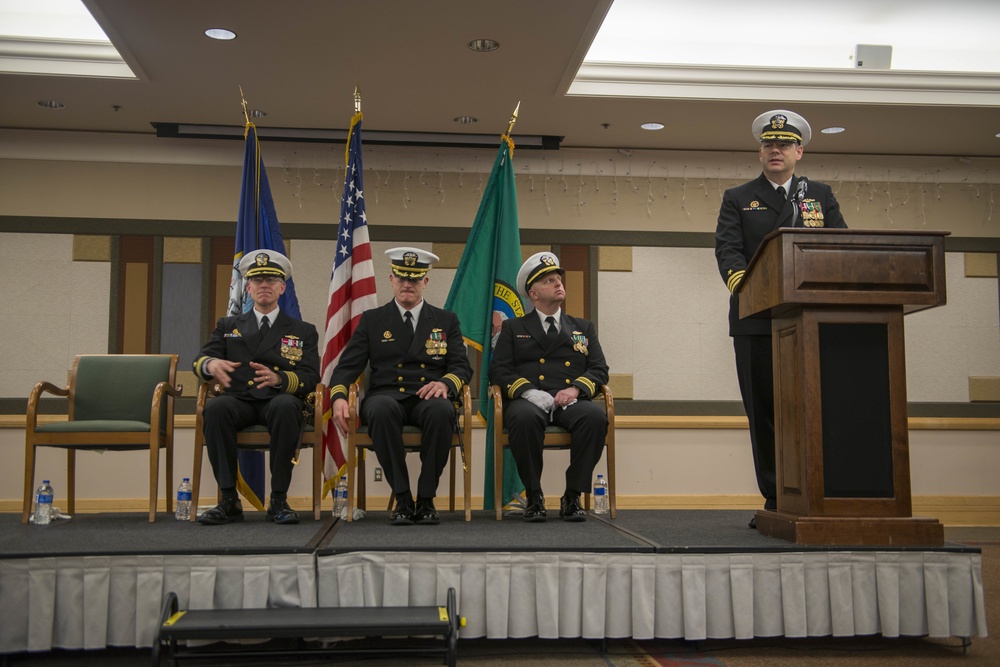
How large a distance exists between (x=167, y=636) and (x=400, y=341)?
187cm

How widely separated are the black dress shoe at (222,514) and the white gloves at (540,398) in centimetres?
136

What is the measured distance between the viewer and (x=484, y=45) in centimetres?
532

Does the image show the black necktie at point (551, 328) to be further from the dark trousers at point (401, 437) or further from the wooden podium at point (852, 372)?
the wooden podium at point (852, 372)

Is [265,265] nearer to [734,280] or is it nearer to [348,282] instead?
[348,282]

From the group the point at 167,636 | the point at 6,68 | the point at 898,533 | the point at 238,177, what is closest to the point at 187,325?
the point at 238,177

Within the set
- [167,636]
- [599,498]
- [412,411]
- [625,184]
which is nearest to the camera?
[167,636]

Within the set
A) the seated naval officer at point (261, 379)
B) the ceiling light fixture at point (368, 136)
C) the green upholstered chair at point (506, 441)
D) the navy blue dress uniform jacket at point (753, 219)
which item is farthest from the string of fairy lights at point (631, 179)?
the navy blue dress uniform jacket at point (753, 219)

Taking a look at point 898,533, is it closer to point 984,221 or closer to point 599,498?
point 599,498

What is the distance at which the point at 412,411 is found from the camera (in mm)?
4141

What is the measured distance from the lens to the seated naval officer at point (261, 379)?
3.94m

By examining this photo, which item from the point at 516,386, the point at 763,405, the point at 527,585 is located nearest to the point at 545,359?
the point at 516,386

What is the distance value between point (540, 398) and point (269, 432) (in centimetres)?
120

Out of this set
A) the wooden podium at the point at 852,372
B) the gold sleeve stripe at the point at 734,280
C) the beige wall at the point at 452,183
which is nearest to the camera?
the wooden podium at the point at 852,372

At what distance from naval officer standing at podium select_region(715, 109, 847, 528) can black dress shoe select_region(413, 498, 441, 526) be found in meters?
1.32
